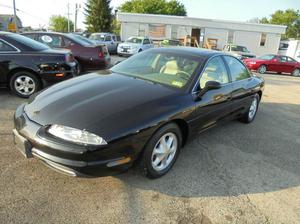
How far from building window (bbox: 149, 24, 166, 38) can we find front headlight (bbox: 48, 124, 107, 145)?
29299 mm

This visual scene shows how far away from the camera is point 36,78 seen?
19.3 ft

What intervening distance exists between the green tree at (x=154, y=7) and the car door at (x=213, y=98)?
163ft

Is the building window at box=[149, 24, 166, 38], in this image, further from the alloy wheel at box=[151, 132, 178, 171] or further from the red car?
the alloy wheel at box=[151, 132, 178, 171]

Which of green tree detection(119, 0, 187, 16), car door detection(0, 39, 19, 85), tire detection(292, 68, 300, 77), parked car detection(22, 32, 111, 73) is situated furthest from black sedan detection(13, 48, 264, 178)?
green tree detection(119, 0, 187, 16)

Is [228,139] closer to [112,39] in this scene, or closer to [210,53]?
[210,53]

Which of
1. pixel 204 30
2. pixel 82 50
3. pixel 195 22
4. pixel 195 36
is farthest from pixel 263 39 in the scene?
pixel 82 50

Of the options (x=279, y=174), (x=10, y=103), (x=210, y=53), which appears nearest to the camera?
(x=279, y=174)

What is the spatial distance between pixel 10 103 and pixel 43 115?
3282mm

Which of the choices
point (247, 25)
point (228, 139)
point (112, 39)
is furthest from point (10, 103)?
point (247, 25)

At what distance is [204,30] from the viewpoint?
3173 cm

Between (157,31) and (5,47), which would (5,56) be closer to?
(5,47)

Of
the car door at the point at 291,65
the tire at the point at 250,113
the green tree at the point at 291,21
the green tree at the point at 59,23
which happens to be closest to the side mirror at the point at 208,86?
the tire at the point at 250,113

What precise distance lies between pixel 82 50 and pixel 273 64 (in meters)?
13.8

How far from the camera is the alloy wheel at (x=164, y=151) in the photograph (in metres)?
3.11
